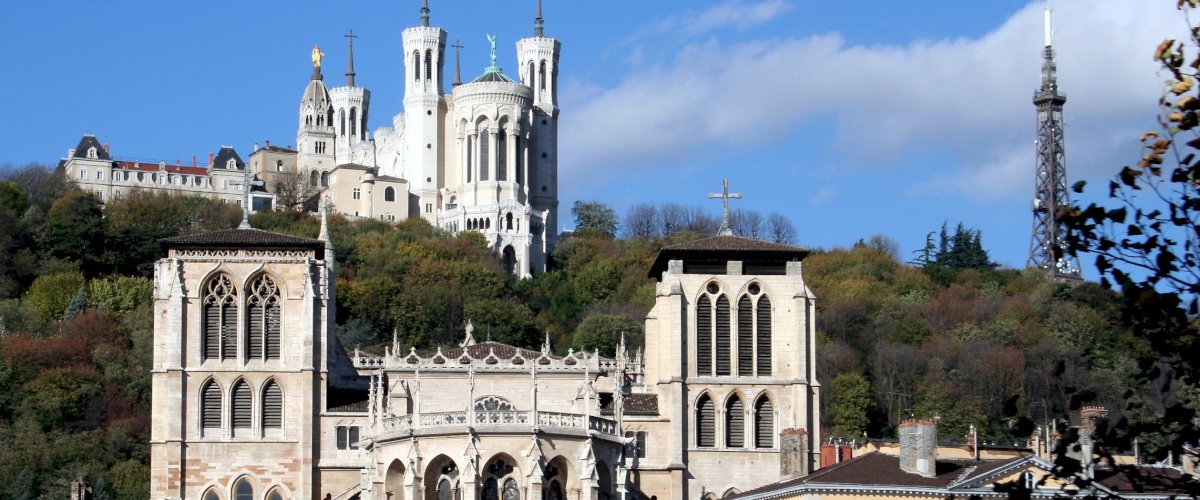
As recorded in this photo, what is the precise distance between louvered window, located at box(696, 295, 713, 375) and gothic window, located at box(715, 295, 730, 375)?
0.68 ft

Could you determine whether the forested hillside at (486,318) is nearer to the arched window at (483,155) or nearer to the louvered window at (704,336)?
the arched window at (483,155)

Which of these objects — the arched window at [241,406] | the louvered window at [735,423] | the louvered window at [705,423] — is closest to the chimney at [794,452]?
the louvered window at [735,423]

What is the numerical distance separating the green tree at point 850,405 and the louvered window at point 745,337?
2253 cm

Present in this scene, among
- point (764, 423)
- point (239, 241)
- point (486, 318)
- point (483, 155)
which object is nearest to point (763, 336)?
point (764, 423)

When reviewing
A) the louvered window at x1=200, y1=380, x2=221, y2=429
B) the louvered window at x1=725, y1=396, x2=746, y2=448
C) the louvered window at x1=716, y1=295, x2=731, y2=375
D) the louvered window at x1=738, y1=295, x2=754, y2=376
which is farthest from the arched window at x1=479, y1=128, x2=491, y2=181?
the louvered window at x1=725, y1=396, x2=746, y2=448

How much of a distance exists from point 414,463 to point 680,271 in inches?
623

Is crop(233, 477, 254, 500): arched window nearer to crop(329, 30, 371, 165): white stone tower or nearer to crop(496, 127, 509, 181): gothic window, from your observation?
crop(496, 127, 509, 181): gothic window

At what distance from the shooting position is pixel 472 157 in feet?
502

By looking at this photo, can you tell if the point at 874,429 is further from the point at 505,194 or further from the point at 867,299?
the point at 505,194

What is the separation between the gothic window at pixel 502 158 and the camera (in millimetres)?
151375

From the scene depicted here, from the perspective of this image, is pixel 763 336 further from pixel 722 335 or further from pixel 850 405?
pixel 850 405

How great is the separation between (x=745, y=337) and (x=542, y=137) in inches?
3477

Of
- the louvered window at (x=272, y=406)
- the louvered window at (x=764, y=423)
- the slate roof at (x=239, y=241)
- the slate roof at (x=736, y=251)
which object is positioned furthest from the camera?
the slate roof at (x=736, y=251)

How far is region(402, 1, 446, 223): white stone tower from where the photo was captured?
158m
